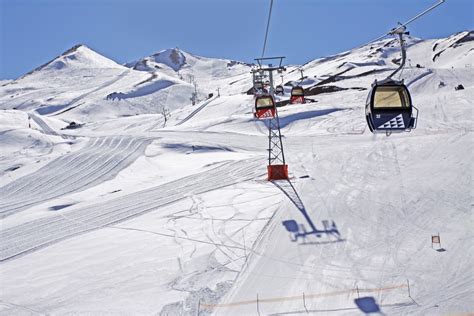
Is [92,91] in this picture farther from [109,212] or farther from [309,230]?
[309,230]

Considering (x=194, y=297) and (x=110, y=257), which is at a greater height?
(x=110, y=257)

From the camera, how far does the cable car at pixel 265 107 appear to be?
20.0 metres

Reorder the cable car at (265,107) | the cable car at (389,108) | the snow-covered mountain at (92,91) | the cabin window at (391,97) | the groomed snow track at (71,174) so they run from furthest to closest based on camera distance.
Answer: the snow-covered mountain at (92,91) → the groomed snow track at (71,174) → the cable car at (265,107) → the cabin window at (391,97) → the cable car at (389,108)

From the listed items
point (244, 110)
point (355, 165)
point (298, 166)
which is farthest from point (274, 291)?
point (244, 110)

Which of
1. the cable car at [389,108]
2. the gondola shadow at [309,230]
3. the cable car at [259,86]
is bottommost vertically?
the gondola shadow at [309,230]

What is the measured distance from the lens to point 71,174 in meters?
26.8

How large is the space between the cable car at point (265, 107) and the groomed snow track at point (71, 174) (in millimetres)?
10974

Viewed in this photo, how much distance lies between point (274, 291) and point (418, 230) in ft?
17.3

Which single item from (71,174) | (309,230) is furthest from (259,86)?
(309,230)

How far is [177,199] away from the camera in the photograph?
61.3ft

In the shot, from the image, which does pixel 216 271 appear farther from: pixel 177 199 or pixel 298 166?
pixel 298 166

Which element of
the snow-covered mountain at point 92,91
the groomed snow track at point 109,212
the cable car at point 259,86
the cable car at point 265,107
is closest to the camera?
the groomed snow track at point 109,212

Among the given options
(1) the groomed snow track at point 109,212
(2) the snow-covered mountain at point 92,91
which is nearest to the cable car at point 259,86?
(1) the groomed snow track at point 109,212

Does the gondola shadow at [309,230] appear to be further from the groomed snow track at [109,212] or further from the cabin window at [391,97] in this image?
the groomed snow track at [109,212]
